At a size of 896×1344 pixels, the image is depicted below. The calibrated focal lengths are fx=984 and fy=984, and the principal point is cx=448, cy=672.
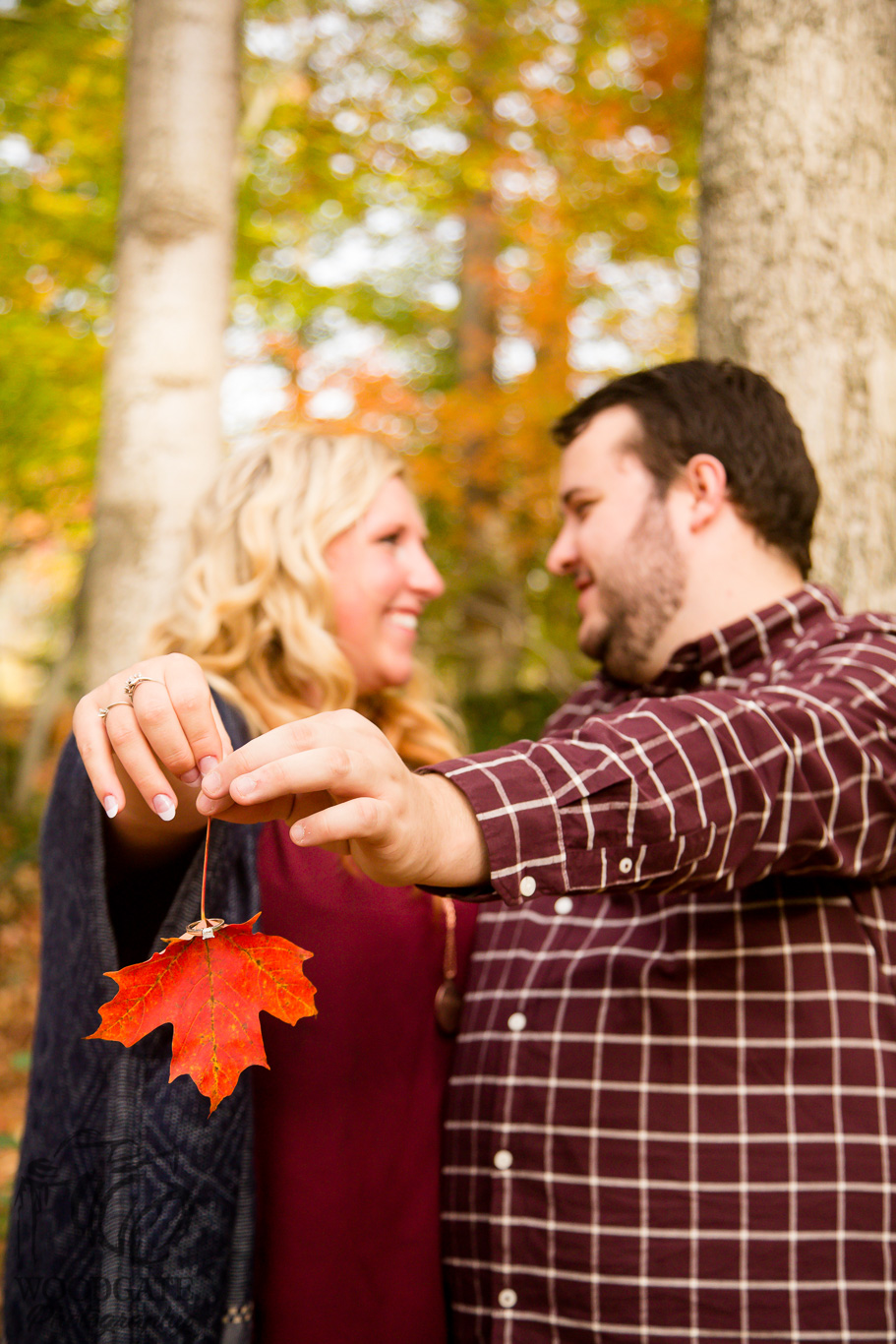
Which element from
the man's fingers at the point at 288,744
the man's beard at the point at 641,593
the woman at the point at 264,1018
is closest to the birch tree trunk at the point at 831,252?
the man's beard at the point at 641,593

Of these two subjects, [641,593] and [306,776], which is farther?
[641,593]

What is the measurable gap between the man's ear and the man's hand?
3.70 feet

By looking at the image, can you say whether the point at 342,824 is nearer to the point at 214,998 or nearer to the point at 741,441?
the point at 214,998

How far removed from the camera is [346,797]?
0.94 meters

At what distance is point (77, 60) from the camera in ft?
Result: 14.2

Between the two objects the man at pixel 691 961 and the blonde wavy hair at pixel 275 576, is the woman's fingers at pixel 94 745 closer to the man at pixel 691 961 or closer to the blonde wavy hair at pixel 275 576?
the man at pixel 691 961

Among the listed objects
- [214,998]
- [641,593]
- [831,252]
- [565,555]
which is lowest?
[214,998]

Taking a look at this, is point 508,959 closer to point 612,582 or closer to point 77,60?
point 612,582

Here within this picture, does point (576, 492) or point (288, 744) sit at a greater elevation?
point (576, 492)

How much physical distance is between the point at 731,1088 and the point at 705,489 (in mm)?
1096

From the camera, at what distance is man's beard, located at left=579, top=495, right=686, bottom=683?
194cm

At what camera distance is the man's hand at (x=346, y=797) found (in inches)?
35.1

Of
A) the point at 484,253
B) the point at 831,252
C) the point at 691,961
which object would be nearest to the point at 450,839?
the point at 691,961

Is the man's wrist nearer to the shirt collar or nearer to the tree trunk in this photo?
the shirt collar
